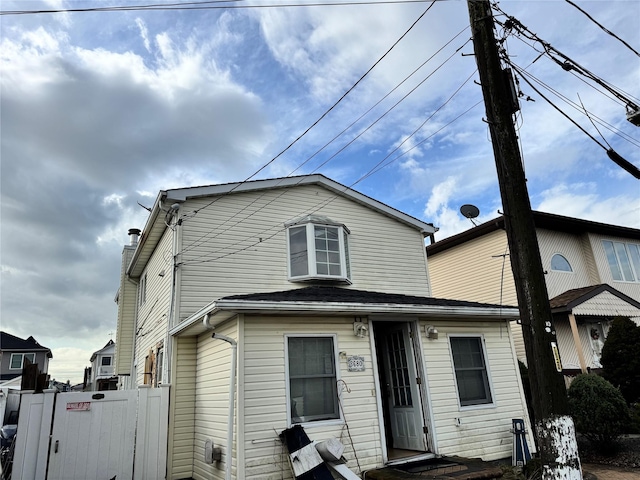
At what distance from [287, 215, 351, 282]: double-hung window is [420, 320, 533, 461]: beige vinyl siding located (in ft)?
10.1

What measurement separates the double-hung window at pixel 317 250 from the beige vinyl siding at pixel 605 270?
11.5 meters

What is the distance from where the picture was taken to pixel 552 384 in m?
4.07

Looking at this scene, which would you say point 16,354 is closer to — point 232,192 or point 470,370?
point 232,192

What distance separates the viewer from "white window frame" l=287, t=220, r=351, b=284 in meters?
10.4

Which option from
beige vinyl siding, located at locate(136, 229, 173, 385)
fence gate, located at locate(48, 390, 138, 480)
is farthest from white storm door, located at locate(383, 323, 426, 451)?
fence gate, located at locate(48, 390, 138, 480)

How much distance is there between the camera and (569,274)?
15812mm

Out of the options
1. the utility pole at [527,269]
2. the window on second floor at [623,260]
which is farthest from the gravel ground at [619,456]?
the window on second floor at [623,260]

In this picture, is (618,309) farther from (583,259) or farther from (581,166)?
(581,166)

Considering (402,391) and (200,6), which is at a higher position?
(200,6)

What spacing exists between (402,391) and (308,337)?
260 cm

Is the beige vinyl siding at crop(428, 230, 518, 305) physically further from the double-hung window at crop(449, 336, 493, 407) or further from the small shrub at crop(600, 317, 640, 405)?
the double-hung window at crop(449, 336, 493, 407)

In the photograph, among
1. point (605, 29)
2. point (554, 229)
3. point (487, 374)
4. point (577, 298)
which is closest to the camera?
point (605, 29)

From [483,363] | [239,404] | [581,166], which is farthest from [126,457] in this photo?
[581,166]

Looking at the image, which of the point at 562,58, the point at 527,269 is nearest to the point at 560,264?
the point at 562,58
